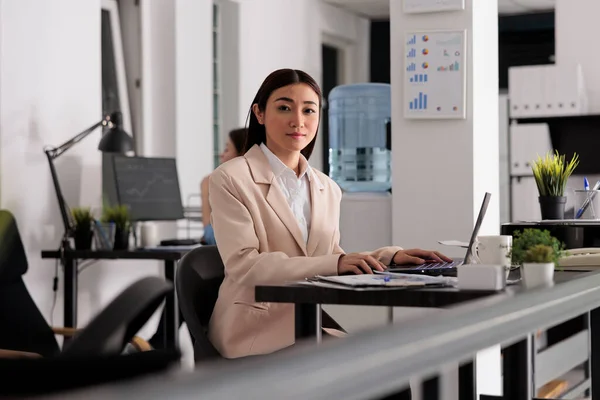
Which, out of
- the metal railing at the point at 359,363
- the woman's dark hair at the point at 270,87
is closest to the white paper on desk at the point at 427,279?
the woman's dark hair at the point at 270,87

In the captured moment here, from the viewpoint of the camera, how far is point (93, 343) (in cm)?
88

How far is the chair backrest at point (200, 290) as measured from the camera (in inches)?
96.6

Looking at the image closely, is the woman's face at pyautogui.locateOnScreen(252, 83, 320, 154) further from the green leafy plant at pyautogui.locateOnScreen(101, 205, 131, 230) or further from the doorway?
the doorway

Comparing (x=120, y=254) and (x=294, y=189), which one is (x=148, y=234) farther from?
(x=294, y=189)

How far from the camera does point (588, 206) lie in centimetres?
311

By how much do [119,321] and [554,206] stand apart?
2.40m

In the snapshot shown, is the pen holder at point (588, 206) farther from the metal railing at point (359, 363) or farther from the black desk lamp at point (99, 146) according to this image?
the black desk lamp at point (99, 146)

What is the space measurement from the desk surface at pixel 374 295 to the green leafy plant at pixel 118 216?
141 inches

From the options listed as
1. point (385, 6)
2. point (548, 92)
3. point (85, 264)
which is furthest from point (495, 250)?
point (385, 6)

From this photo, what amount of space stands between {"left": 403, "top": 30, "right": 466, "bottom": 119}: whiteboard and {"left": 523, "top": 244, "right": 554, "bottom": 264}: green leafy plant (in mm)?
2654

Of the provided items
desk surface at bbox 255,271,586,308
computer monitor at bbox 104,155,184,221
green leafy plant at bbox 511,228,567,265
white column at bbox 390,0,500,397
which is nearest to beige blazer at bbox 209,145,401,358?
desk surface at bbox 255,271,586,308

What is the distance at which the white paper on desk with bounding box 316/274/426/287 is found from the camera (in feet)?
6.29

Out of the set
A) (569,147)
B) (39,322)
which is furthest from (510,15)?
(39,322)

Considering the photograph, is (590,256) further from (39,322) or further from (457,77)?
(39,322)
